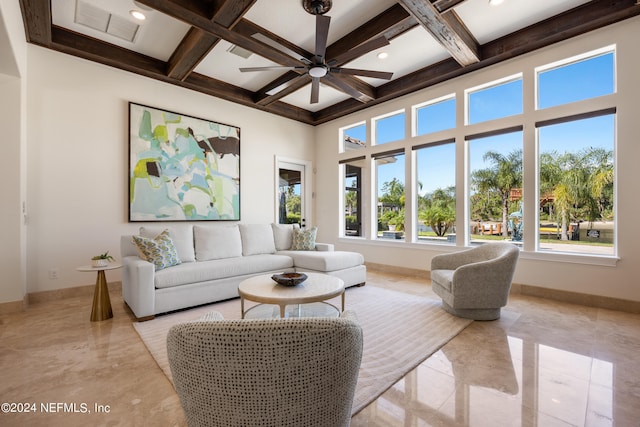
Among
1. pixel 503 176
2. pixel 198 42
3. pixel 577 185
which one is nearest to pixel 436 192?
pixel 503 176

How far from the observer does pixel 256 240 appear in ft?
14.4

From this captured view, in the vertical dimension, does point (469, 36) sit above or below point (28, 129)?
above

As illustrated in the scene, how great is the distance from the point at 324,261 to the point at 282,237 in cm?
118

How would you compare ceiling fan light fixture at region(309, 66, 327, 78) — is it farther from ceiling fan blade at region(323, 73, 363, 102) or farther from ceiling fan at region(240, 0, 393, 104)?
ceiling fan blade at region(323, 73, 363, 102)

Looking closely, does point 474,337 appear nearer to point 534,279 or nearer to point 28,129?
point 534,279

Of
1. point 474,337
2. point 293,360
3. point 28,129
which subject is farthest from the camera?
point 28,129

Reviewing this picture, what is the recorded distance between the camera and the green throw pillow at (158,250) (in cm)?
308

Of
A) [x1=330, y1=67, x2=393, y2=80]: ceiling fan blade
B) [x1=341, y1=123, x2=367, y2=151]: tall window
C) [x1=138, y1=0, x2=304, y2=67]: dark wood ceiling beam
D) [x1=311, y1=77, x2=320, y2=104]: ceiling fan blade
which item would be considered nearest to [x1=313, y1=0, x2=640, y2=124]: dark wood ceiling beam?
[x1=341, y1=123, x2=367, y2=151]: tall window

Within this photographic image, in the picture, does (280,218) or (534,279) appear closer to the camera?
(534,279)

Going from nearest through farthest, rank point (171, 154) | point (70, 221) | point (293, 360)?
point (293, 360), point (70, 221), point (171, 154)

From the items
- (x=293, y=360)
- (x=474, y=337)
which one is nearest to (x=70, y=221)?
(x=293, y=360)

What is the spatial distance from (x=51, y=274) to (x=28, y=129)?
5.68ft

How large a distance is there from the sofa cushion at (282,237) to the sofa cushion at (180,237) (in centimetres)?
136

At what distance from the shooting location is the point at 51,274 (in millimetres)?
3529
